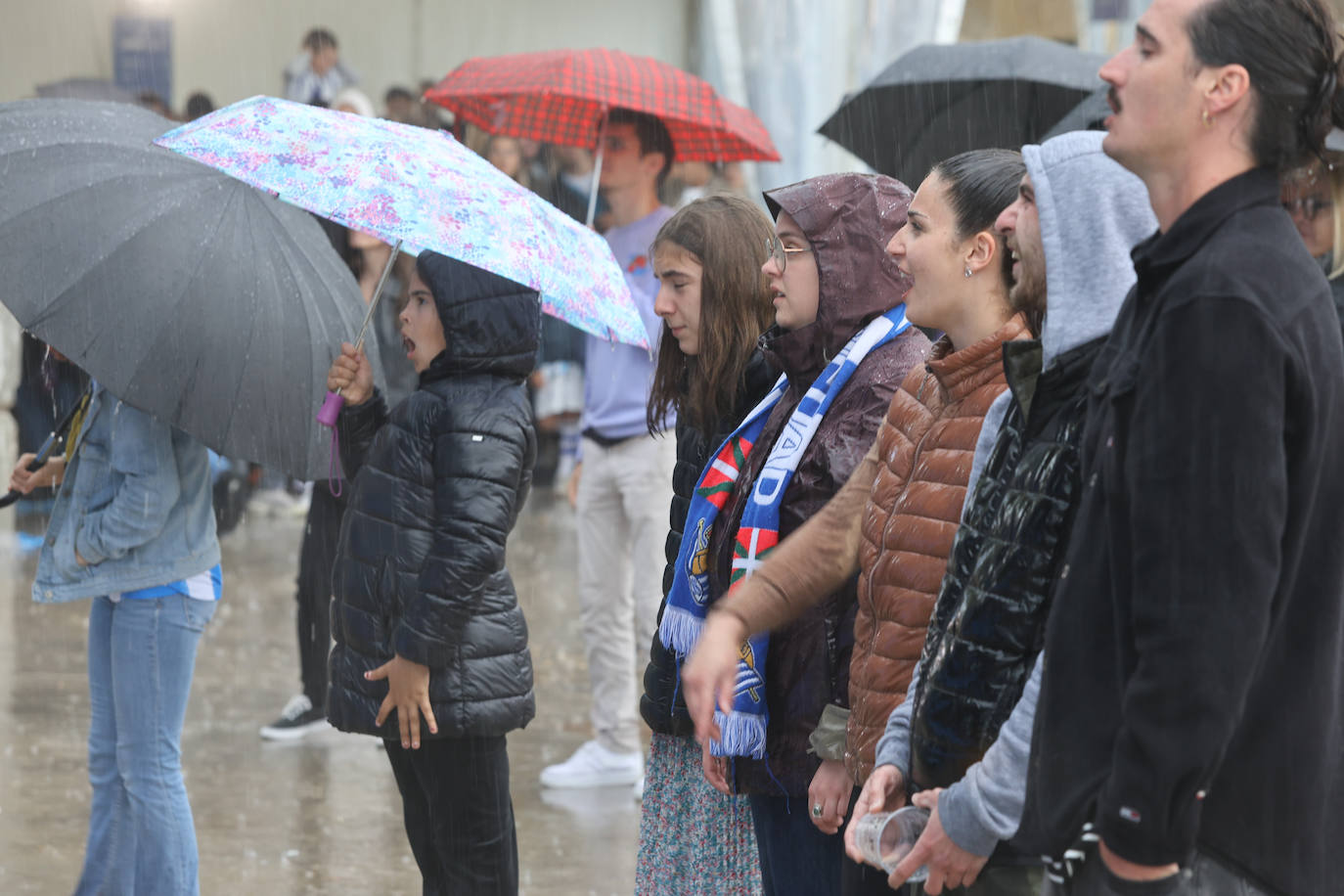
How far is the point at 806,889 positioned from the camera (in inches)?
124

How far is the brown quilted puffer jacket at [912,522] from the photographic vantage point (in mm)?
2553

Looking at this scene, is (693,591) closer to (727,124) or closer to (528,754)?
(528,754)

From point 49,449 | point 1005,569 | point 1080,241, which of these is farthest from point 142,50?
point 1005,569

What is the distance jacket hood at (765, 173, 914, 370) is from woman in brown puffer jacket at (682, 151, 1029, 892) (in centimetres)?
41

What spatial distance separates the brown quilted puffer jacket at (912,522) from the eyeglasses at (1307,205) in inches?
18.3

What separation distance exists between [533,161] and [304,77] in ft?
10.2

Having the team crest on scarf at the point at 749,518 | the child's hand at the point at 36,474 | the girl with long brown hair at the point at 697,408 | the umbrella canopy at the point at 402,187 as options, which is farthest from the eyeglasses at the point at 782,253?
the child's hand at the point at 36,474

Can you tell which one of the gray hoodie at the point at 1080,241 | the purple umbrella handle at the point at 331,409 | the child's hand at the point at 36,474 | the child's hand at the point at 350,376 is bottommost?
the child's hand at the point at 36,474

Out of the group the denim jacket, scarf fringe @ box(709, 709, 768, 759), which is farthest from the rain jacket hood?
the denim jacket

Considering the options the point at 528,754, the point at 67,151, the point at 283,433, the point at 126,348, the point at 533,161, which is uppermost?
the point at 67,151

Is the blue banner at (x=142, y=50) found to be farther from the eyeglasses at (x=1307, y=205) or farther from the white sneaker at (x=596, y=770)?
the eyeglasses at (x=1307, y=205)

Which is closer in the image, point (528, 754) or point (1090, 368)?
point (1090, 368)

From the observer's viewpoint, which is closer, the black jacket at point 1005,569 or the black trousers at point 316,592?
the black jacket at point 1005,569

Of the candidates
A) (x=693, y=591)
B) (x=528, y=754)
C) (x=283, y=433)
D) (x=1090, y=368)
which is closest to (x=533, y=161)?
(x=528, y=754)
